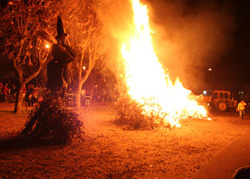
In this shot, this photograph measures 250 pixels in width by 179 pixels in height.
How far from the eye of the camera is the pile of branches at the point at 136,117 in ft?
36.9

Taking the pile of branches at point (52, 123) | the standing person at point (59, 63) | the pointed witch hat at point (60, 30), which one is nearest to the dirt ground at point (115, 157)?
the pile of branches at point (52, 123)

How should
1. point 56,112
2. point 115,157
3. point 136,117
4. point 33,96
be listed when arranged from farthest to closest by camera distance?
point 33,96 → point 136,117 → point 56,112 → point 115,157

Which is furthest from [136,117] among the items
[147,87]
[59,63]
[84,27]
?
[84,27]

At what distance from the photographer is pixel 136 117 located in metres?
11.5

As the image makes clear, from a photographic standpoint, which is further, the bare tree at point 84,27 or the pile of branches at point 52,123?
the bare tree at point 84,27

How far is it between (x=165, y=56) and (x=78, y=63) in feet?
31.8

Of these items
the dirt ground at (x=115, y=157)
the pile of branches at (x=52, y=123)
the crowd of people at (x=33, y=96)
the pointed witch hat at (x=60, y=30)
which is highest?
the pointed witch hat at (x=60, y=30)

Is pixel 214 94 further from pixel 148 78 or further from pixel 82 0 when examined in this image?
pixel 82 0

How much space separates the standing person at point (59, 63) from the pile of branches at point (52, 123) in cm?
45

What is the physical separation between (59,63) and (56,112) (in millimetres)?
1674

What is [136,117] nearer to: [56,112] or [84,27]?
[56,112]

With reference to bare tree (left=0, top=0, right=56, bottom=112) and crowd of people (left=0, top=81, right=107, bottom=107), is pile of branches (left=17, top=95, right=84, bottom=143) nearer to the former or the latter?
crowd of people (left=0, top=81, right=107, bottom=107)

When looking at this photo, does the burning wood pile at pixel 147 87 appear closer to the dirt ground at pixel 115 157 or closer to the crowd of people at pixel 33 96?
the dirt ground at pixel 115 157

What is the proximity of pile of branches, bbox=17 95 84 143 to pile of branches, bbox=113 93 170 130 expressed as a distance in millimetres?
4068
